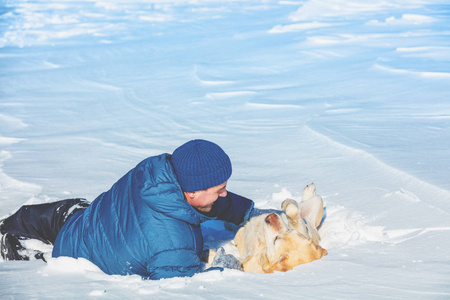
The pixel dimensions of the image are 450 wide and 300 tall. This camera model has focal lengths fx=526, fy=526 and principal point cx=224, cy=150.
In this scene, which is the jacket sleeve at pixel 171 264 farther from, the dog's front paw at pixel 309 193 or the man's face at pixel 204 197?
the dog's front paw at pixel 309 193

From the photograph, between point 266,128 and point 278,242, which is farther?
point 266,128

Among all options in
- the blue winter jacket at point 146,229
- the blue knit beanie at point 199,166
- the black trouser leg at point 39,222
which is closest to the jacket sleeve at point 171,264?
the blue winter jacket at point 146,229

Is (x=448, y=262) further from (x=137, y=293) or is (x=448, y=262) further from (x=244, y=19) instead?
(x=244, y=19)

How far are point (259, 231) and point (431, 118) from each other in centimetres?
330

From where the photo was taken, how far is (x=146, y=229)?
2539 millimetres

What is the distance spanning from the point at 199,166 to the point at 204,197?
190 millimetres

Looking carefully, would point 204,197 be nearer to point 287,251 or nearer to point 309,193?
point 287,251

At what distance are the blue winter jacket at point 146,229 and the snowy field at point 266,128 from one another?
0.26 ft

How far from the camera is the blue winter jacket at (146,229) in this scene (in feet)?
8.25

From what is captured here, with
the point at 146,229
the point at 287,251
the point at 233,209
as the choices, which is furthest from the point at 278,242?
the point at 146,229

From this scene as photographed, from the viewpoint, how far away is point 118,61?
1000cm

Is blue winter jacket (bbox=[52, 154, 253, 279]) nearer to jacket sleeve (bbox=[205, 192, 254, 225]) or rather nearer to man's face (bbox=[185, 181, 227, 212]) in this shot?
man's face (bbox=[185, 181, 227, 212])

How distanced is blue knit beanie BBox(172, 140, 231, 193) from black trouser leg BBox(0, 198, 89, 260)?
110 centimetres

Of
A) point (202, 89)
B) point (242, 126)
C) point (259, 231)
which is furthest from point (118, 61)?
point (259, 231)
